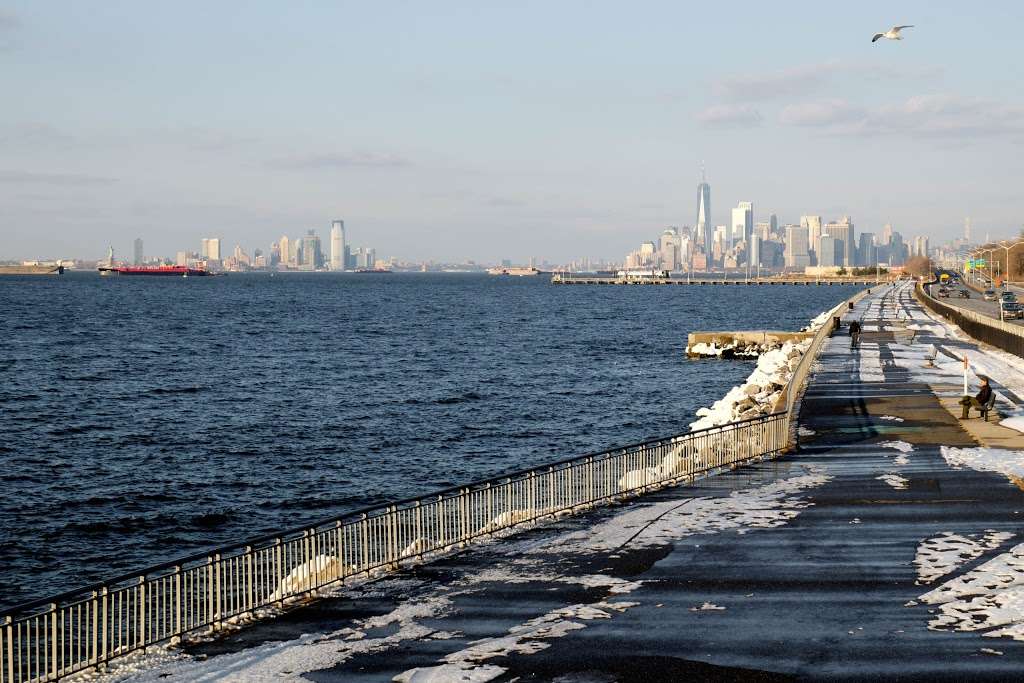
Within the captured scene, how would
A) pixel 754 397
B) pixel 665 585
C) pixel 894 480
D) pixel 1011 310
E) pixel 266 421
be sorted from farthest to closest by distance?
pixel 1011 310 → pixel 266 421 → pixel 754 397 → pixel 894 480 → pixel 665 585

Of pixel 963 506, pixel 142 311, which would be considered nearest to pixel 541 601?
pixel 963 506

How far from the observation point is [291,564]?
25312 mm

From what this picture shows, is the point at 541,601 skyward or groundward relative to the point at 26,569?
skyward

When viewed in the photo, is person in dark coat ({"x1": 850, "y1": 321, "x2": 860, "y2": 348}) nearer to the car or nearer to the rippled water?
the rippled water

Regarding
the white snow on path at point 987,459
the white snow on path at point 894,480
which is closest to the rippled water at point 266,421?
the white snow on path at point 894,480

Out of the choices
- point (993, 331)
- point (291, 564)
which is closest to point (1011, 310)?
point (993, 331)

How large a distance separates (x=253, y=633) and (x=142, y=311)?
174082mm

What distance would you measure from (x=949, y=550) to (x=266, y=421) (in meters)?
40.3

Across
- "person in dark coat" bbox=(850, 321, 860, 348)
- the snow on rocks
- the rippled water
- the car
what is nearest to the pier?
the rippled water

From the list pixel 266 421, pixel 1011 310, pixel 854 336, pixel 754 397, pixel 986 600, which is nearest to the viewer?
pixel 986 600

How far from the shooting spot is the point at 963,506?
80.5 feet

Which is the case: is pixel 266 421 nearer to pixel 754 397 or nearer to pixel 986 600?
pixel 754 397

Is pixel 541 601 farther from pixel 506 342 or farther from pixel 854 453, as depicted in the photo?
pixel 506 342

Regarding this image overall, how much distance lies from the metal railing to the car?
6938cm
